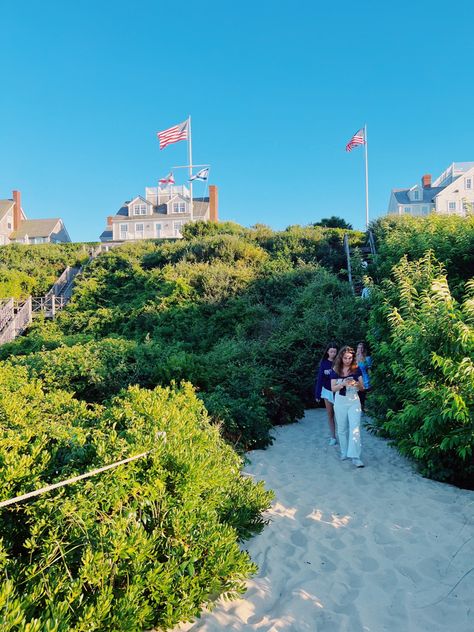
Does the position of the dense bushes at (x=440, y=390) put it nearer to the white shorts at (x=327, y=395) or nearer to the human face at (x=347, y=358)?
the human face at (x=347, y=358)

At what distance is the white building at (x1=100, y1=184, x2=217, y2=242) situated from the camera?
143 feet

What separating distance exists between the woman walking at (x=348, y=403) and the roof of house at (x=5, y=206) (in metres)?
50.9

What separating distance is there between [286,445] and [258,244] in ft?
48.4

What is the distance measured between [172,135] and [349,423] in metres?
26.0

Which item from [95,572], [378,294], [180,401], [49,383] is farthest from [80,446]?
[378,294]

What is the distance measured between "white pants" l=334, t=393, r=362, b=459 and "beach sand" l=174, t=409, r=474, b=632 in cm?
27

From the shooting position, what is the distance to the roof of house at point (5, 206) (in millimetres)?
46688

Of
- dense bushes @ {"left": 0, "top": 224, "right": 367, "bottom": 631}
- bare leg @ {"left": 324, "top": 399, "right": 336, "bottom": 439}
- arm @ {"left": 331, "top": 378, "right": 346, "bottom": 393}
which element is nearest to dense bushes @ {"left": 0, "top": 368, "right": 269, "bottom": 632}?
dense bushes @ {"left": 0, "top": 224, "right": 367, "bottom": 631}

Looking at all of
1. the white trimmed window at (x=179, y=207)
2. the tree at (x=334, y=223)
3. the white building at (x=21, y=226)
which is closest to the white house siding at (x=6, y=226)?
the white building at (x=21, y=226)

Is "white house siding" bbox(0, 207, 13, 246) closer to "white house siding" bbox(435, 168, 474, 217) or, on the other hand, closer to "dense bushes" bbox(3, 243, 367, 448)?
"dense bushes" bbox(3, 243, 367, 448)

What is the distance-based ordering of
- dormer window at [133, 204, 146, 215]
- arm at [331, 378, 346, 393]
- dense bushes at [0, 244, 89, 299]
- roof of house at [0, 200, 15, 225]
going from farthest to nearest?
roof of house at [0, 200, 15, 225], dormer window at [133, 204, 146, 215], dense bushes at [0, 244, 89, 299], arm at [331, 378, 346, 393]

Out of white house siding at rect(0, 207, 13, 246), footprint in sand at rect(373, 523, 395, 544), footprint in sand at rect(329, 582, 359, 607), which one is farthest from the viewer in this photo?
white house siding at rect(0, 207, 13, 246)

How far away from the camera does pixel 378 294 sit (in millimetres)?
7941

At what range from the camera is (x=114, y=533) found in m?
2.28
